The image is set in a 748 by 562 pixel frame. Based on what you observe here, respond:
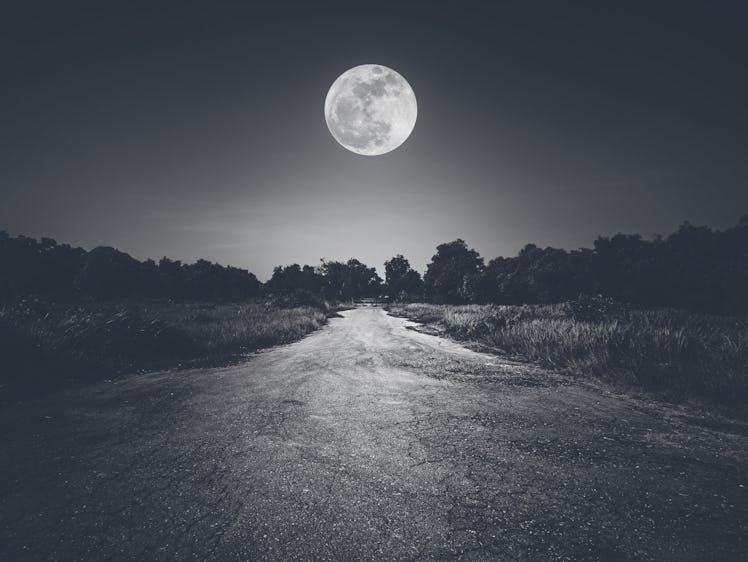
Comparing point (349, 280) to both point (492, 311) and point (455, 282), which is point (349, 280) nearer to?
point (455, 282)

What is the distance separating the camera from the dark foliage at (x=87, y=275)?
49.3 meters

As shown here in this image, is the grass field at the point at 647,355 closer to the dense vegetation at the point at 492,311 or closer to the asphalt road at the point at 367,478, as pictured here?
the dense vegetation at the point at 492,311

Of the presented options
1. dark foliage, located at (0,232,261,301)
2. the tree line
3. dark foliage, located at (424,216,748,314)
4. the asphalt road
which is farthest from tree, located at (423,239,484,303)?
dark foliage, located at (0,232,261,301)

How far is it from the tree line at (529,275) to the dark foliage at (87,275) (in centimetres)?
17

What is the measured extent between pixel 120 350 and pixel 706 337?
738 inches

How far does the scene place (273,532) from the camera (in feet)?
8.24

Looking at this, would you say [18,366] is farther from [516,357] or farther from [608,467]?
[516,357]

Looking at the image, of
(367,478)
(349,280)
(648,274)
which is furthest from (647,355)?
(349,280)

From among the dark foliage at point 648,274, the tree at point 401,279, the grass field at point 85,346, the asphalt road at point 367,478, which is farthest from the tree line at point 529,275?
the grass field at point 85,346

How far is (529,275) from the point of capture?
42438mm

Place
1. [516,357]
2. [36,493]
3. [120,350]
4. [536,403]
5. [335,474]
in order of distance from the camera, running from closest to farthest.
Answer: [36,493] → [335,474] → [536,403] → [120,350] → [516,357]

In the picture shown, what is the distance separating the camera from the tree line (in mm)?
31062

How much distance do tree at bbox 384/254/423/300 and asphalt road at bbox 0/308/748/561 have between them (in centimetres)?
7794

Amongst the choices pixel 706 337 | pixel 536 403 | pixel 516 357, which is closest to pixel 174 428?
pixel 536 403
